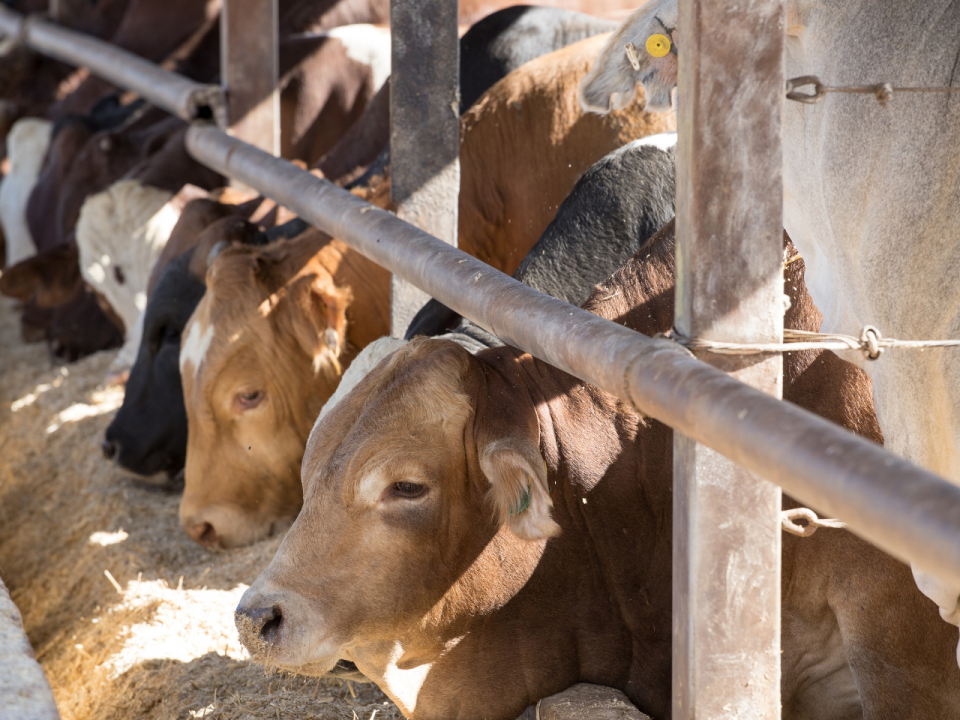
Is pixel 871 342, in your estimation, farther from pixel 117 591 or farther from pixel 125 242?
pixel 125 242

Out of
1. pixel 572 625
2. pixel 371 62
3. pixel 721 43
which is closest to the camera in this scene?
pixel 721 43

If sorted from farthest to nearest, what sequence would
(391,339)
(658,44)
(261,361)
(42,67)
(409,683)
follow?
(42,67) < (261,361) < (391,339) < (409,683) < (658,44)

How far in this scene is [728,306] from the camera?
4.95ft

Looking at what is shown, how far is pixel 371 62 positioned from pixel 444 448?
3.83 metres

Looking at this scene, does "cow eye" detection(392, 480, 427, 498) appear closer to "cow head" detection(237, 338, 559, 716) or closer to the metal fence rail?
"cow head" detection(237, 338, 559, 716)

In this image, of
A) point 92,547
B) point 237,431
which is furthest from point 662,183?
point 92,547

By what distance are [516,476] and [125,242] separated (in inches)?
160

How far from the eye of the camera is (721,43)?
143 cm

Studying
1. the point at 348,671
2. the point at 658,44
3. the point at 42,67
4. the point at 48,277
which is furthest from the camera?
the point at 42,67

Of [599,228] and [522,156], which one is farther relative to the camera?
[522,156]

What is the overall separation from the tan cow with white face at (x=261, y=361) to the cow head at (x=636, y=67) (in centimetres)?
135

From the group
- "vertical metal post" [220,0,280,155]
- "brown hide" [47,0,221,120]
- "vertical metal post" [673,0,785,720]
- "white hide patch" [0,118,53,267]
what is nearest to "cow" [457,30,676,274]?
"vertical metal post" [220,0,280,155]

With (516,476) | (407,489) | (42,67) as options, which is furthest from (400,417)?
(42,67)

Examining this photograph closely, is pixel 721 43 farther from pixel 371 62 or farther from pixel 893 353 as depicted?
pixel 371 62
